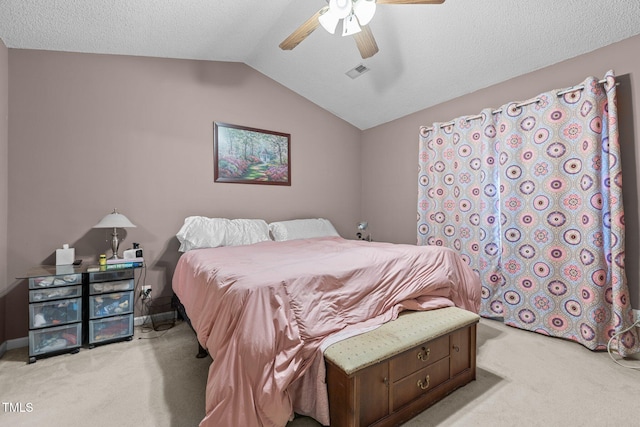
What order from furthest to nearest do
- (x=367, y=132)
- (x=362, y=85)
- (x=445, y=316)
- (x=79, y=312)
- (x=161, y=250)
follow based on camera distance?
(x=367, y=132), (x=362, y=85), (x=161, y=250), (x=79, y=312), (x=445, y=316)

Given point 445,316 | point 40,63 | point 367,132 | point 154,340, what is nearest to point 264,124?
point 367,132

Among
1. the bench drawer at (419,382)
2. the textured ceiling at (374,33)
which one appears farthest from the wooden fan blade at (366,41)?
the bench drawer at (419,382)

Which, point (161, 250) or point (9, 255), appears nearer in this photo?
point (9, 255)

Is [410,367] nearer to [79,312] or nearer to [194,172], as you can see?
[79,312]

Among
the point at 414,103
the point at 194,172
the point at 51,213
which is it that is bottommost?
the point at 51,213

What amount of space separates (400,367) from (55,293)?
98.6 inches

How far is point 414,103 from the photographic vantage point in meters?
3.60

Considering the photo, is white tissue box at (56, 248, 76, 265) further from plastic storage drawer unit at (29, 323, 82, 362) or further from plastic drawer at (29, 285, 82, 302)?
plastic storage drawer unit at (29, 323, 82, 362)

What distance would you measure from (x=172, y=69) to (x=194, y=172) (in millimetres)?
1083

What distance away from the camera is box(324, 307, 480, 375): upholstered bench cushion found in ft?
4.38

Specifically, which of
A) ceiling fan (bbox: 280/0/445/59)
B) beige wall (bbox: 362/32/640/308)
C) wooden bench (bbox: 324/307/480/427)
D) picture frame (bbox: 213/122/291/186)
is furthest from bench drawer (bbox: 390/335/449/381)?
picture frame (bbox: 213/122/291/186)

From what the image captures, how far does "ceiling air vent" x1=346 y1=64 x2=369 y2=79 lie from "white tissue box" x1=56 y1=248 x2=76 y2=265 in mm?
3203

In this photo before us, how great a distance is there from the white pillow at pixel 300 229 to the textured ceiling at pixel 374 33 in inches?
68.8

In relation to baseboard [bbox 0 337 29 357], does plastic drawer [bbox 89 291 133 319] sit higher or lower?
higher
